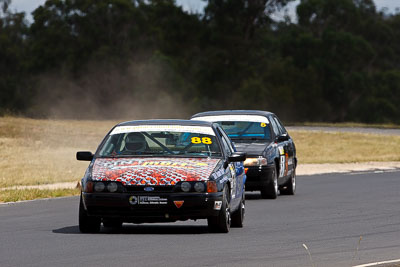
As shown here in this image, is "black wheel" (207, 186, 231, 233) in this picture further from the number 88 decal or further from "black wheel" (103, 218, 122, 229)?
"black wheel" (103, 218, 122, 229)

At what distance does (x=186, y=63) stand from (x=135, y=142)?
75166mm

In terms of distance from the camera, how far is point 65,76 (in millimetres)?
83250

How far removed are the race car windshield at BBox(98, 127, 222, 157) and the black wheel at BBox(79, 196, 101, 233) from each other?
0.88 meters

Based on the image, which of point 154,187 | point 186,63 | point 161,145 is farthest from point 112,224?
point 186,63

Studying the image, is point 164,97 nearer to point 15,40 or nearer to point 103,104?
point 103,104

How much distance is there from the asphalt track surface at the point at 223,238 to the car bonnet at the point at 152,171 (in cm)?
70

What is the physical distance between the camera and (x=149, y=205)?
42.1 ft

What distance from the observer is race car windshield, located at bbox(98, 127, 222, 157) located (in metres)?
13.8

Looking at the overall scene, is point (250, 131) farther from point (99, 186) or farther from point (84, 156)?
point (99, 186)

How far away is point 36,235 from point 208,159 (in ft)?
7.59

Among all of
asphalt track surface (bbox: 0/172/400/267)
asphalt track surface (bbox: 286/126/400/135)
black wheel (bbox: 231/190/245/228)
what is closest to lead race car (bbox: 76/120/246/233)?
asphalt track surface (bbox: 0/172/400/267)

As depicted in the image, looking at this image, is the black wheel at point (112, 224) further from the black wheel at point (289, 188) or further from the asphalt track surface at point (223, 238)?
the black wheel at point (289, 188)

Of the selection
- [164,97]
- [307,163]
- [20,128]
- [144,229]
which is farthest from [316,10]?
[144,229]

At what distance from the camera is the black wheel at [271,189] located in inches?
817
